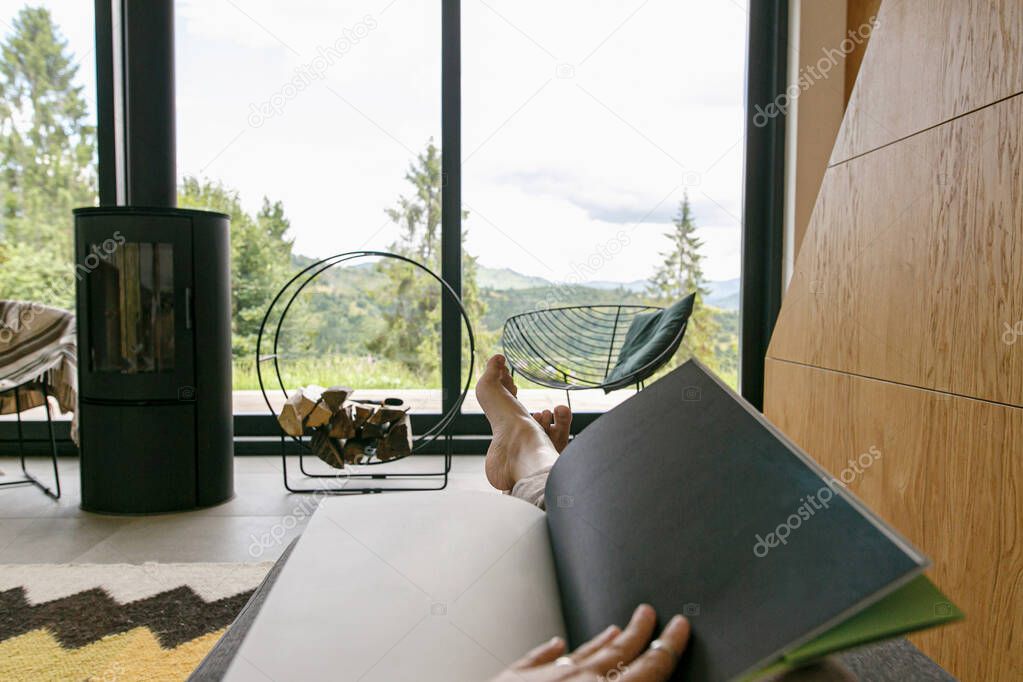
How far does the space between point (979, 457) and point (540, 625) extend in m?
0.85

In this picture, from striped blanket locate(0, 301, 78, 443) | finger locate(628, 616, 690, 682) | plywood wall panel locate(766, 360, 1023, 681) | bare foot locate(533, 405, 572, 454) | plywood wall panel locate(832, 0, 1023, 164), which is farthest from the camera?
striped blanket locate(0, 301, 78, 443)

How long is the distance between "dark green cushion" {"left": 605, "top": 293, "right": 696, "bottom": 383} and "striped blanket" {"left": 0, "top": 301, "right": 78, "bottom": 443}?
1.94m

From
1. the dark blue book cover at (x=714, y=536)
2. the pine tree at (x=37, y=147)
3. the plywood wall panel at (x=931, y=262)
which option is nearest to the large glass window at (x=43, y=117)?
the pine tree at (x=37, y=147)

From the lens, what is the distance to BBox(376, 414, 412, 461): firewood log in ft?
8.89

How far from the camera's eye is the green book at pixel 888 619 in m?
0.49

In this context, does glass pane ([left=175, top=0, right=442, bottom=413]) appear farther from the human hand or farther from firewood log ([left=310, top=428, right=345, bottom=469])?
the human hand

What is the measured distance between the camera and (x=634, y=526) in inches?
29.7

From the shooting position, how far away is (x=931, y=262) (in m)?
1.41

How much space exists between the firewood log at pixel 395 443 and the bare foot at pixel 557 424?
92 cm

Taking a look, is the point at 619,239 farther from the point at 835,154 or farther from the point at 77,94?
the point at 77,94

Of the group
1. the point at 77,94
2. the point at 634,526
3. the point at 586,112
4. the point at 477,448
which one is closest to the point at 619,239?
the point at 586,112

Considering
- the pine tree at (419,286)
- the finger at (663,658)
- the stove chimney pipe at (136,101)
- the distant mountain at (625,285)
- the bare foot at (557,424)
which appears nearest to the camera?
the finger at (663,658)

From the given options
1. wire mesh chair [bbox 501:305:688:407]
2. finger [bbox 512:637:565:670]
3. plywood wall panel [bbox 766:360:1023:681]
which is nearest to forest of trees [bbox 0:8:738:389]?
wire mesh chair [bbox 501:305:688:407]

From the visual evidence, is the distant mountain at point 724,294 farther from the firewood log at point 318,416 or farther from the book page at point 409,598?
the book page at point 409,598
